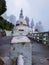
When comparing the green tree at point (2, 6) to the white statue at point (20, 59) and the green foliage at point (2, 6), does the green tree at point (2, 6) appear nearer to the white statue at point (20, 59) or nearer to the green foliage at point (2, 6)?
the green foliage at point (2, 6)

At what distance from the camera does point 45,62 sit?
4.33 m

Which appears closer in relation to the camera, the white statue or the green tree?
the white statue

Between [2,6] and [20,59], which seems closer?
[20,59]

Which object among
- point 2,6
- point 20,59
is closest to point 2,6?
point 2,6

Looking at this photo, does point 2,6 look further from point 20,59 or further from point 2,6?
point 20,59

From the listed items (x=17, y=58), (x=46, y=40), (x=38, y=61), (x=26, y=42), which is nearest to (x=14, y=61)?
(x=17, y=58)

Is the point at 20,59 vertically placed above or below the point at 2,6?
below

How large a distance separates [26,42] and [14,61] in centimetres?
37

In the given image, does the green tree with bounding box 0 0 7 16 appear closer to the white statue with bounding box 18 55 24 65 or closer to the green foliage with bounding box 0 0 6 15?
the green foliage with bounding box 0 0 6 15

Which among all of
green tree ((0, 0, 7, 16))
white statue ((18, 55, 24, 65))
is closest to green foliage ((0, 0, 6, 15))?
green tree ((0, 0, 7, 16))

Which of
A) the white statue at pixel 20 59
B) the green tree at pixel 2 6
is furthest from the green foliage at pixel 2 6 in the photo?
the white statue at pixel 20 59

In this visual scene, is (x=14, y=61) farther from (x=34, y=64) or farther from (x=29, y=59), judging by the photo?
(x=34, y=64)

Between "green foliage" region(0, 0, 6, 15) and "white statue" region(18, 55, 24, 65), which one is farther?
"green foliage" region(0, 0, 6, 15)

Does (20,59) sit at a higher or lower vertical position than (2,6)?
lower
